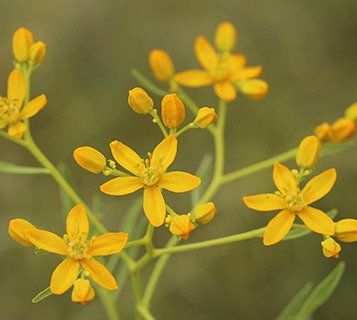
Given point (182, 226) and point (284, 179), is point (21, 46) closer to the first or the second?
point (182, 226)

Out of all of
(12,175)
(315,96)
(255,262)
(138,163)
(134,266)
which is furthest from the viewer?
(315,96)

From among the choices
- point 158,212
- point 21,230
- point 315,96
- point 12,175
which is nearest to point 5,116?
point 21,230

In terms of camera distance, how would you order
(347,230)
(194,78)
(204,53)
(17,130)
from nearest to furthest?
(347,230) < (17,130) < (194,78) < (204,53)

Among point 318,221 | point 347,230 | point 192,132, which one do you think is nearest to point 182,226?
point 318,221

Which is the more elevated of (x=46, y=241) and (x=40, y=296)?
(x=46, y=241)

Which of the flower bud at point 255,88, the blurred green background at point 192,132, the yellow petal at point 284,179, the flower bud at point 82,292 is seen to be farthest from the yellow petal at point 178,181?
the blurred green background at point 192,132

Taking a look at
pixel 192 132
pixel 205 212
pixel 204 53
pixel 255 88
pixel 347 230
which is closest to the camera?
pixel 205 212

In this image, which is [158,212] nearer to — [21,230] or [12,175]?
[21,230]
